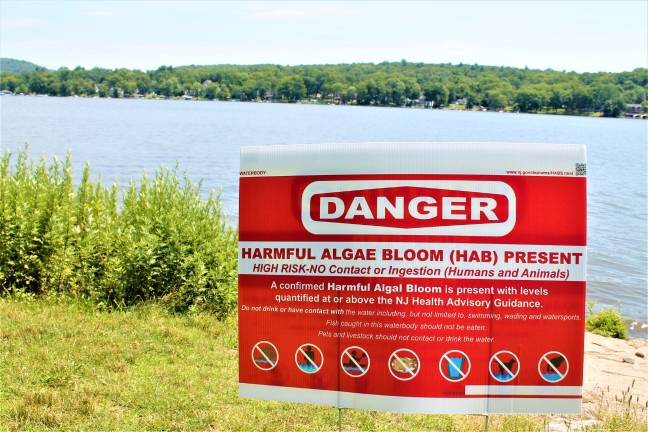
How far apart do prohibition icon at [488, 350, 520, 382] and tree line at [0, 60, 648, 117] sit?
160398mm

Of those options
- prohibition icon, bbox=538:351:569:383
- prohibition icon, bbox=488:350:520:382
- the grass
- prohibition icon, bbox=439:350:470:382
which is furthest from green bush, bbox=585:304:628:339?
prohibition icon, bbox=439:350:470:382

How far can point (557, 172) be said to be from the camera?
466 centimetres

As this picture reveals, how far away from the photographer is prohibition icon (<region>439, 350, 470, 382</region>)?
479cm

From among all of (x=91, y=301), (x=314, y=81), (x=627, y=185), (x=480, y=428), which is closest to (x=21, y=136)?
(x=627, y=185)

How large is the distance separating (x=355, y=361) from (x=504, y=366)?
3.10ft

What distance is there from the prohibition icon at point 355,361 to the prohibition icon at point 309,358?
0.49 feet

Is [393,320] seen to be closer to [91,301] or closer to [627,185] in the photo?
[91,301]

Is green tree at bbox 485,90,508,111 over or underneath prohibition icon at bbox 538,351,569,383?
over

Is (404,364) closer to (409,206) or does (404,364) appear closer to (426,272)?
(426,272)

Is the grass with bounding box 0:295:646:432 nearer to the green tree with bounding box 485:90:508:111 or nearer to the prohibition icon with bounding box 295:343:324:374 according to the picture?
the prohibition icon with bounding box 295:343:324:374

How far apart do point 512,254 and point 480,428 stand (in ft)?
8.09

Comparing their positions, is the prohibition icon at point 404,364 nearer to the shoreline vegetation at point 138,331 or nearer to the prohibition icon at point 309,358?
the prohibition icon at point 309,358

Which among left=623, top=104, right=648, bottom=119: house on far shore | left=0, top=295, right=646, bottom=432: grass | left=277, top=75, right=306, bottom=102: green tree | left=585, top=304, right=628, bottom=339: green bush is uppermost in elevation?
left=277, top=75, right=306, bottom=102: green tree

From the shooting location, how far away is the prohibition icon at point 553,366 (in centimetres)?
475
